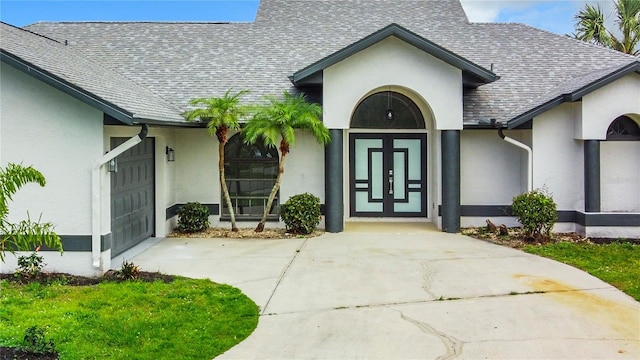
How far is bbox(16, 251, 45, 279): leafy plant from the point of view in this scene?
32.1 feet

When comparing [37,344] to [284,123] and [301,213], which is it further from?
[301,213]

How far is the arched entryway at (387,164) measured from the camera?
15.8 m

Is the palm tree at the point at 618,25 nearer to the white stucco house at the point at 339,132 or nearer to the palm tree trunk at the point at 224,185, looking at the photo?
the white stucco house at the point at 339,132

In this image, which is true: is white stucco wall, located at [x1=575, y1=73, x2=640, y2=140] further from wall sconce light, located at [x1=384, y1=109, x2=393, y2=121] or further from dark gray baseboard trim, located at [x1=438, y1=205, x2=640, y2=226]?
wall sconce light, located at [x1=384, y1=109, x2=393, y2=121]

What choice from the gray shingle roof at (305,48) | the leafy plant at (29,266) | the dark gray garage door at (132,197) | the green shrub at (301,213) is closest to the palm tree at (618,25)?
the gray shingle roof at (305,48)

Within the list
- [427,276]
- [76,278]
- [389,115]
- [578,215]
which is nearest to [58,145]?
[76,278]

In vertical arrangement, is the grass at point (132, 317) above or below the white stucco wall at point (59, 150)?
below

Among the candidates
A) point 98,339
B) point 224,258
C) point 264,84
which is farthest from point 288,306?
point 264,84

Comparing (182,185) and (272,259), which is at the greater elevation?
(182,185)

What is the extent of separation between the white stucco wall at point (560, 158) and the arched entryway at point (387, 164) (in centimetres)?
Answer: 306

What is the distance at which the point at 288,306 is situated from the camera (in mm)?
8203

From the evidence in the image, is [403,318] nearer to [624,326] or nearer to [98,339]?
[624,326]

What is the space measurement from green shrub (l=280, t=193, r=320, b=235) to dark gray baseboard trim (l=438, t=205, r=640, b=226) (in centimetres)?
332

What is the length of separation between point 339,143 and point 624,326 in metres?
8.33
